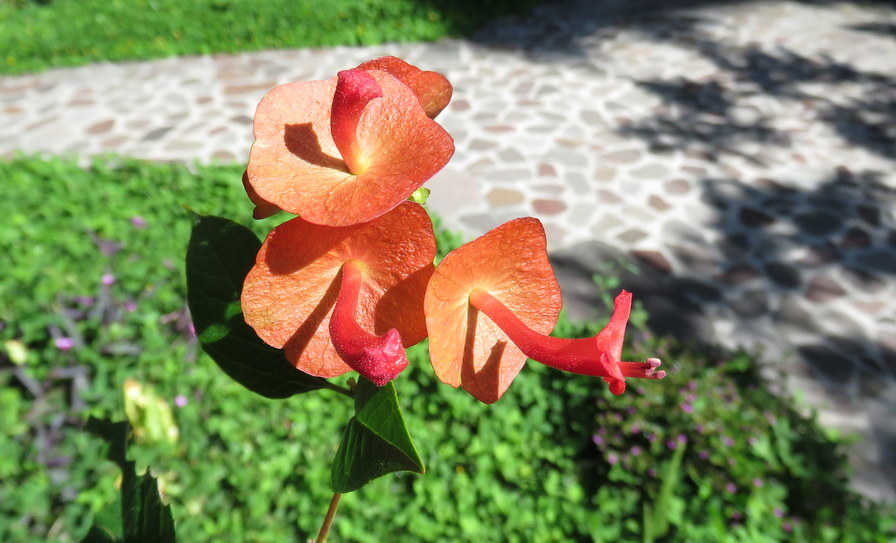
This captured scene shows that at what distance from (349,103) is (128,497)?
0.43 meters

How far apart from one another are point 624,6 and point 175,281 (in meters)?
4.69

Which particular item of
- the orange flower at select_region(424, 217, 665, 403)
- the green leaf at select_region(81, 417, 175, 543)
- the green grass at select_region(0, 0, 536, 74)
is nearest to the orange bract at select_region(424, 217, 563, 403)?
the orange flower at select_region(424, 217, 665, 403)

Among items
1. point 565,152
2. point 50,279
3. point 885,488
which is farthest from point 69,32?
point 885,488

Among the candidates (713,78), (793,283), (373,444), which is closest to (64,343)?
(373,444)

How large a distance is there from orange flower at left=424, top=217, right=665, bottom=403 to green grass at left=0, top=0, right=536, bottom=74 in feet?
13.9

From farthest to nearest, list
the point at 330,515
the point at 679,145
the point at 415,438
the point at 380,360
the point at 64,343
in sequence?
the point at 679,145 < the point at 415,438 < the point at 64,343 < the point at 330,515 < the point at 380,360

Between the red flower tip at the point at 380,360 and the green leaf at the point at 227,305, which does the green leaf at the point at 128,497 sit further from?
the red flower tip at the point at 380,360

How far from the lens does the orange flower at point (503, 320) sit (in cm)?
27

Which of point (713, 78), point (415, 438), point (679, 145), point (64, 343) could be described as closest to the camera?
point (64, 343)

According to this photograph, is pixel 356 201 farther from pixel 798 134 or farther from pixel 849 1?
pixel 849 1

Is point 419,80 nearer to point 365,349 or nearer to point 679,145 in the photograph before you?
point 365,349

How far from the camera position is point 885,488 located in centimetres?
169

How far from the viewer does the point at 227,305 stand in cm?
42

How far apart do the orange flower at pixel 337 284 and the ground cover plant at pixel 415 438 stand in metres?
1.23
